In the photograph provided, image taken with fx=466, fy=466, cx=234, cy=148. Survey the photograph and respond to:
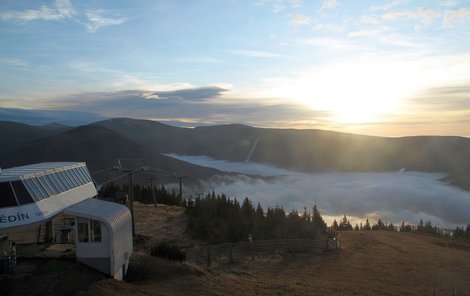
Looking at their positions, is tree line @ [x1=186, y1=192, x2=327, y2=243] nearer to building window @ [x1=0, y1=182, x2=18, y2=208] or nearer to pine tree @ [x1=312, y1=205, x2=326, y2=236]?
pine tree @ [x1=312, y1=205, x2=326, y2=236]

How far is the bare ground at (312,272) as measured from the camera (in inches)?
787

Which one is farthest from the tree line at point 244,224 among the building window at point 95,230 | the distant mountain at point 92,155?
the distant mountain at point 92,155

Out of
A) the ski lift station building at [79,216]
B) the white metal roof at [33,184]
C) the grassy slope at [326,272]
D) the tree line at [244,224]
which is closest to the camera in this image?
the ski lift station building at [79,216]

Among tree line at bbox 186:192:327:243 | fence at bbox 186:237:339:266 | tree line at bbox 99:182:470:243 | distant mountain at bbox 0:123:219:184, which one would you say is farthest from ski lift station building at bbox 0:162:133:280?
distant mountain at bbox 0:123:219:184

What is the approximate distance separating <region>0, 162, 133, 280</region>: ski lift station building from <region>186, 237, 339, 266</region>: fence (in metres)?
7.87

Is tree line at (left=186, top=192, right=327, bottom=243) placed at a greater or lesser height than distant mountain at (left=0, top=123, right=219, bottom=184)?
greater

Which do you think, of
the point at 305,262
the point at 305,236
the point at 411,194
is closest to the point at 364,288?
the point at 305,262

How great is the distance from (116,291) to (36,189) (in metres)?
7.33

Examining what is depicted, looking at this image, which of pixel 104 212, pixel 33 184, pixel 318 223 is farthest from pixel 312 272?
pixel 33 184

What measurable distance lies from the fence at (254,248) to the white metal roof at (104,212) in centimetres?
727

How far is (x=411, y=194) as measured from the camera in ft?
636

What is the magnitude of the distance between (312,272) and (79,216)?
49.5 ft

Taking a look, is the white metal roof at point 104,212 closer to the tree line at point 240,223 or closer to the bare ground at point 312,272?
the bare ground at point 312,272

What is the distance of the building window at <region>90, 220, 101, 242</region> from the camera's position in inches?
733
